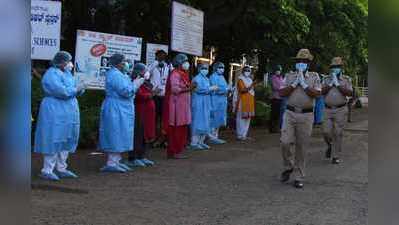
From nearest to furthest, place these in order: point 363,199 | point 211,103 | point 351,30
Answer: point 363,199 < point 211,103 < point 351,30

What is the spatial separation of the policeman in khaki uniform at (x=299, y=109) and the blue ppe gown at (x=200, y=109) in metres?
4.79

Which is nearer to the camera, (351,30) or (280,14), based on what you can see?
(280,14)

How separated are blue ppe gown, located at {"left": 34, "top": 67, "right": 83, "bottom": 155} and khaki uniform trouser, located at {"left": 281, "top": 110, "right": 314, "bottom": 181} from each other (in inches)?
122

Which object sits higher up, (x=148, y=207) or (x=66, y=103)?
(x=66, y=103)

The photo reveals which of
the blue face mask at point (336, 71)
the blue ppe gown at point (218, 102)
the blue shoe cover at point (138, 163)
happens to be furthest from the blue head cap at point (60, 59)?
the blue ppe gown at point (218, 102)

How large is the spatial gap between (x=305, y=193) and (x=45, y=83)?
156 inches


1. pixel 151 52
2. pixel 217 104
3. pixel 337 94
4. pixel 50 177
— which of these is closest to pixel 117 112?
pixel 50 177

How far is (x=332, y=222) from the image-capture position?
680 cm

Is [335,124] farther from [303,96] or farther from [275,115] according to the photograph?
[275,115]

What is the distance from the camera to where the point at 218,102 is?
15203 mm

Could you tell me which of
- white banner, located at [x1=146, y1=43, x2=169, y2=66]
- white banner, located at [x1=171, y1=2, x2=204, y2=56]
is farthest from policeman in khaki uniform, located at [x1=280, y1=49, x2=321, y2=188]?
white banner, located at [x1=146, y1=43, x2=169, y2=66]
